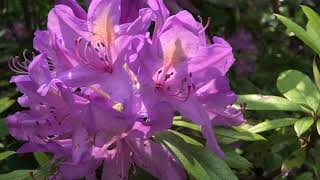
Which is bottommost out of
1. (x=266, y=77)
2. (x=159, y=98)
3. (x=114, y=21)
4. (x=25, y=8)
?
(x=266, y=77)

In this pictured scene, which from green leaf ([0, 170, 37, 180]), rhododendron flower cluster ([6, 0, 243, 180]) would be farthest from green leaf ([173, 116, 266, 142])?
green leaf ([0, 170, 37, 180])

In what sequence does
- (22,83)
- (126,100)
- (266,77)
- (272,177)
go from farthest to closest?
(266,77) < (272,177) < (22,83) < (126,100)

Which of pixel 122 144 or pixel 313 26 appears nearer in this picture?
pixel 122 144

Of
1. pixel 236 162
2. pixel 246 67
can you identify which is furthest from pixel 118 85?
pixel 246 67

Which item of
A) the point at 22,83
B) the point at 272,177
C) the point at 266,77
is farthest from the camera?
the point at 266,77

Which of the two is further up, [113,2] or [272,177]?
[113,2]

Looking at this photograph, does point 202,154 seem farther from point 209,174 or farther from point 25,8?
point 25,8

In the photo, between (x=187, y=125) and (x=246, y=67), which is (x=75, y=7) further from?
(x=246, y=67)

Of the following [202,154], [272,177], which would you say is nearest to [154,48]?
[202,154]
